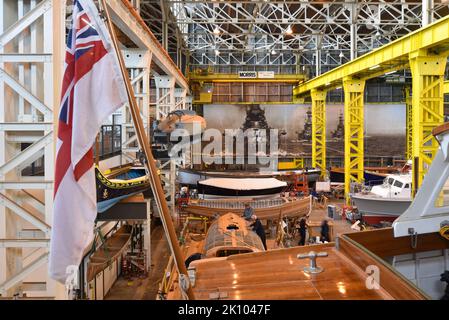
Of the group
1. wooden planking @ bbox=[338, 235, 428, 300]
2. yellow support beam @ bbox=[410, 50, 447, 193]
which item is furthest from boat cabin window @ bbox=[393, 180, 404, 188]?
wooden planking @ bbox=[338, 235, 428, 300]

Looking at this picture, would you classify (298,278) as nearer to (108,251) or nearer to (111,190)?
(111,190)

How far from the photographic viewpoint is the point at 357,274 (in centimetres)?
398

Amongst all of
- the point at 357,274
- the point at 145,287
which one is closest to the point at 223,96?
the point at 145,287

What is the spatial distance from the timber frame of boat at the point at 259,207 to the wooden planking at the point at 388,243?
1132 centimetres

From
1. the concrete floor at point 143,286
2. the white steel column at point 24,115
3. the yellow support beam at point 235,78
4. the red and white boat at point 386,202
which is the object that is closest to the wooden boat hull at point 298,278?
the white steel column at point 24,115

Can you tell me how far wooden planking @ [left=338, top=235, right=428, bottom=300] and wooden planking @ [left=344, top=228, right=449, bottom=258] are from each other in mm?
276

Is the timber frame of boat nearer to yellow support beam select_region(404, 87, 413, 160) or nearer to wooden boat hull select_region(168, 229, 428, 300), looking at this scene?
wooden boat hull select_region(168, 229, 428, 300)

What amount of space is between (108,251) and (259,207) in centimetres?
828

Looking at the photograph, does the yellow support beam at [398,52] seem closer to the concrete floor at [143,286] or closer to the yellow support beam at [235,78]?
the yellow support beam at [235,78]

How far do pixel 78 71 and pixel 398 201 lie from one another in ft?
51.1

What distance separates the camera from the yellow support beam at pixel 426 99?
41.5 ft

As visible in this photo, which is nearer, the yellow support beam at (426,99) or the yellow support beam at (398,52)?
the yellow support beam at (398,52)

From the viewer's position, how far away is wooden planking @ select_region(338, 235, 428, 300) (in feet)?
10.4
